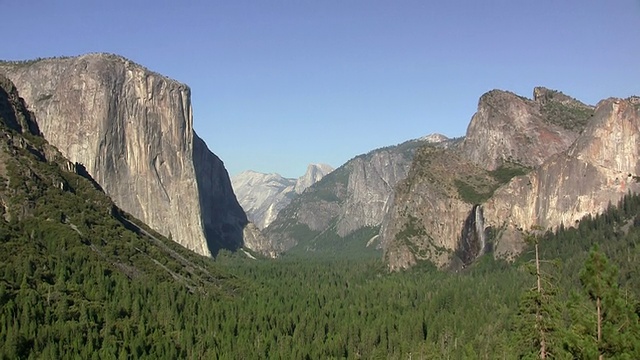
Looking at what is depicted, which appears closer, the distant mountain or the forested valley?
the forested valley

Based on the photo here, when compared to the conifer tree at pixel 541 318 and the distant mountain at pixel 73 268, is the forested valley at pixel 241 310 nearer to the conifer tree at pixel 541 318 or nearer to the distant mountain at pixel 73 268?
the conifer tree at pixel 541 318

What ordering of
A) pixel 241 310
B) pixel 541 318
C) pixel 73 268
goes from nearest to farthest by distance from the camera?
pixel 541 318, pixel 73 268, pixel 241 310

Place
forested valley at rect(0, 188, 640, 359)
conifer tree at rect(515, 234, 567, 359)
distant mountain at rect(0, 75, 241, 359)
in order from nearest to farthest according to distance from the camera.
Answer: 1. conifer tree at rect(515, 234, 567, 359)
2. forested valley at rect(0, 188, 640, 359)
3. distant mountain at rect(0, 75, 241, 359)

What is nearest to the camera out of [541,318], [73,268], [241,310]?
[541,318]

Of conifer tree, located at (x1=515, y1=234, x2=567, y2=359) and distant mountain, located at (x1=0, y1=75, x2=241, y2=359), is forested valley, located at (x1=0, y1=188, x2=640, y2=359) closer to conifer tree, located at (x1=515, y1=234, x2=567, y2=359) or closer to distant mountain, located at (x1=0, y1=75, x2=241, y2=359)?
conifer tree, located at (x1=515, y1=234, x2=567, y2=359)

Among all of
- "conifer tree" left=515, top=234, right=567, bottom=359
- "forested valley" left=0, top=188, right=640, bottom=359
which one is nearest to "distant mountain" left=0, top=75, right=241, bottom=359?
"forested valley" left=0, top=188, right=640, bottom=359

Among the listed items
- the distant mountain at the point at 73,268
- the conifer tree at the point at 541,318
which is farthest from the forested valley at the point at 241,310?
the distant mountain at the point at 73,268

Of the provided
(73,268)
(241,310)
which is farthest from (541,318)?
(241,310)

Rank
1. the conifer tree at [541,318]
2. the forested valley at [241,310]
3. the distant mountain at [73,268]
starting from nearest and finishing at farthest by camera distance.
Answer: the conifer tree at [541,318] < the forested valley at [241,310] < the distant mountain at [73,268]

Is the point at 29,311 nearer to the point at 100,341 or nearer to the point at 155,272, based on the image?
the point at 100,341

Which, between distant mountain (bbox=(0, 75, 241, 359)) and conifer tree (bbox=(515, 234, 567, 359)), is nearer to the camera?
conifer tree (bbox=(515, 234, 567, 359))

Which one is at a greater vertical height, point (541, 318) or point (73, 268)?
point (73, 268)

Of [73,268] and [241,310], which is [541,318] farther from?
[241,310]

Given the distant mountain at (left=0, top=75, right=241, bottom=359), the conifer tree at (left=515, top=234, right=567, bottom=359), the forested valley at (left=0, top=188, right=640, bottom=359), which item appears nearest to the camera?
the conifer tree at (left=515, top=234, right=567, bottom=359)
